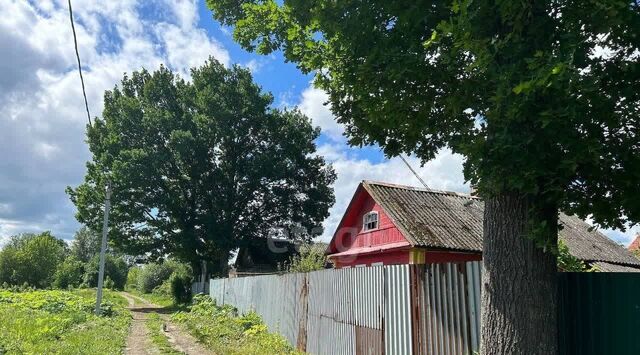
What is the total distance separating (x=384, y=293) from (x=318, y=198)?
29704 millimetres

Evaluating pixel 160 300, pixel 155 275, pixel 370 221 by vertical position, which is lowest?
pixel 160 300

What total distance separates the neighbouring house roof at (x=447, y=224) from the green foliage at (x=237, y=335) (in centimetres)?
615

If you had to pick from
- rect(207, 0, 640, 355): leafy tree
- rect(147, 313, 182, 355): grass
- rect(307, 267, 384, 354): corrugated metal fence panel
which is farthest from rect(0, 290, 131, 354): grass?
rect(207, 0, 640, 355): leafy tree

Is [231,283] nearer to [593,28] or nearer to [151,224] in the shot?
[151,224]

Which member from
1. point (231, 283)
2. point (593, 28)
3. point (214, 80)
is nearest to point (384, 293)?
point (593, 28)

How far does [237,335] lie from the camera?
1288 cm

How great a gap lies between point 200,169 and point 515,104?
3201 centimetres

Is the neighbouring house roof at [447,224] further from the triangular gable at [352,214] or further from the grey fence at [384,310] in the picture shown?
the grey fence at [384,310]

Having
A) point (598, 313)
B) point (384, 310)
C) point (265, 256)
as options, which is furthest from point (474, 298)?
point (265, 256)

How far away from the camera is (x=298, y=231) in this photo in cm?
3688

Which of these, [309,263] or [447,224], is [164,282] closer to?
[309,263]

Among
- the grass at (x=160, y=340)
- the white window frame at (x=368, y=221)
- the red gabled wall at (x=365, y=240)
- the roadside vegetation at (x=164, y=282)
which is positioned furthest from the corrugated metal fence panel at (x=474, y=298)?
the roadside vegetation at (x=164, y=282)

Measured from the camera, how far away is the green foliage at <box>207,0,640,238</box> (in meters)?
3.45

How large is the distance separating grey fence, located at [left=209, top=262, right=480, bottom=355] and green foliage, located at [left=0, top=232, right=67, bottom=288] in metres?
47.9
